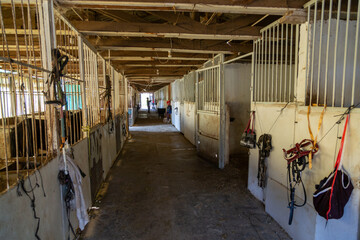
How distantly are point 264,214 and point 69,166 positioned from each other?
2781mm

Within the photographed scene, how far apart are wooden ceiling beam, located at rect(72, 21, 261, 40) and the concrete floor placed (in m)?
2.74

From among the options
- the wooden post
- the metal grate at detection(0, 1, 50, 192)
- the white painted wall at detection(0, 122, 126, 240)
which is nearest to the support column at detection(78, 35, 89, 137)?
the white painted wall at detection(0, 122, 126, 240)

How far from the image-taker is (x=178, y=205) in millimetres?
3561

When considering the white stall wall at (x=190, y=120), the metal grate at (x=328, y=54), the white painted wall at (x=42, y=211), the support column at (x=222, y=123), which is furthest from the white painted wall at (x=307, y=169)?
the white stall wall at (x=190, y=120)

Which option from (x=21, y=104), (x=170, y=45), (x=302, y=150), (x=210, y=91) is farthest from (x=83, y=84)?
(x=210, y=91)

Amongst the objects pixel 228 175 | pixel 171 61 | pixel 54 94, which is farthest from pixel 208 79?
pixel 54 94

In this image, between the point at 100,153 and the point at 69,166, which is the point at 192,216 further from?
the point at 100,153

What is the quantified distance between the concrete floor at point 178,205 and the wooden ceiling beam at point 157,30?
2736mm

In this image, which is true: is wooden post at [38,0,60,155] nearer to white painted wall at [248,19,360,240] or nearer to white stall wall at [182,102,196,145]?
white painted wall at [248,19,360,240]

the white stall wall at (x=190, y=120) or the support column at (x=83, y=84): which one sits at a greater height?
the support column at (x=83, y=84)

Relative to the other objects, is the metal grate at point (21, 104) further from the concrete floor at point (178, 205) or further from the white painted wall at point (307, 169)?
the white painted wall at point (307, 169)

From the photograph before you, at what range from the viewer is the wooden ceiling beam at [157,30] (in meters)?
3.34

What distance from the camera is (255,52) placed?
12.6ft

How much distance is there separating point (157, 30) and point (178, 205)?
9.24 ft
